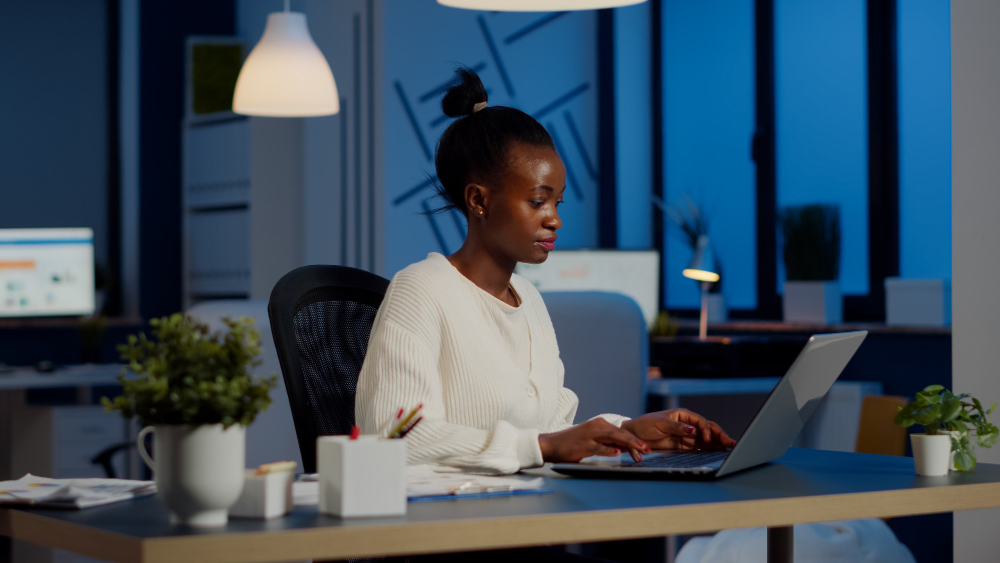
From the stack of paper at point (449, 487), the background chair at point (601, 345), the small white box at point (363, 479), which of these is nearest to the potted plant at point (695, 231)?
the background chair at point (601, 345)

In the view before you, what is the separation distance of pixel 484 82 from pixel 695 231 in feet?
4.33

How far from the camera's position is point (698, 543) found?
105 inches

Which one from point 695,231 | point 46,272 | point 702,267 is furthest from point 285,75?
point 46,272

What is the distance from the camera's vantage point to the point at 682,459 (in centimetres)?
141

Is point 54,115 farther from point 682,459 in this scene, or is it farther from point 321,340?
point 682,459

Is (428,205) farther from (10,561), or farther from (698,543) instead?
(698,543)

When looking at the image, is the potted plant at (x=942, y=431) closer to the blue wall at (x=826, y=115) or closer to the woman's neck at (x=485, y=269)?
the woman's neck at (x=485, y=269)

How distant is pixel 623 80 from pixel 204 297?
8.99 feet

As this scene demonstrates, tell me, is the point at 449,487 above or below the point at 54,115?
below

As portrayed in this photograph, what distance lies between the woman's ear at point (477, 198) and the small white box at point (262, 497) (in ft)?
2.55

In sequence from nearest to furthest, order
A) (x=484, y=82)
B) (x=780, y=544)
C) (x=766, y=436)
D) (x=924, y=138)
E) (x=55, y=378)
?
(x=766, y=436)
(x=780, y=544)
(x=924, y=138)
(x=55, y=378)
(x=484, y=82)

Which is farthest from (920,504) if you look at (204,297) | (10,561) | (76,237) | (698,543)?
(204,297)

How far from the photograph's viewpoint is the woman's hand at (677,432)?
154cm

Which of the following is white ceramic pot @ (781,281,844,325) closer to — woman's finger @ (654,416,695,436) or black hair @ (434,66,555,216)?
black hair @ (434,66,555,216)
